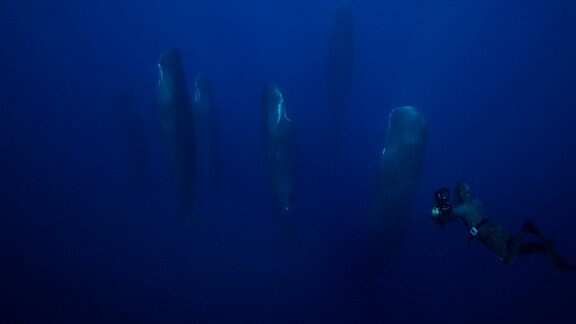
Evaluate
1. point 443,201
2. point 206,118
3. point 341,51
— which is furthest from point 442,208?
point 341,51

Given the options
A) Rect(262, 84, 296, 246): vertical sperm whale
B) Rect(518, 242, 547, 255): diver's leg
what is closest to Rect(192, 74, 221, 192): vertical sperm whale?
Rect(262, 84, 296, 246): vertical sperm whale

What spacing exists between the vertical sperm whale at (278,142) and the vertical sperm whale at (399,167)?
1.54m

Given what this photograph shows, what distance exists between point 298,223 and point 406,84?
34.1 ft

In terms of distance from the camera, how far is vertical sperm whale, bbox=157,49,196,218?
546cm

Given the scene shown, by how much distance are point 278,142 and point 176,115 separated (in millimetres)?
1595

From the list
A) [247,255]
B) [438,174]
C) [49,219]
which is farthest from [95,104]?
[438,174]

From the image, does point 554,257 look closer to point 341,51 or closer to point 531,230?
point 531,230

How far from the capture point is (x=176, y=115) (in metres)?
5.70

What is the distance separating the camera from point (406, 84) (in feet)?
58.9

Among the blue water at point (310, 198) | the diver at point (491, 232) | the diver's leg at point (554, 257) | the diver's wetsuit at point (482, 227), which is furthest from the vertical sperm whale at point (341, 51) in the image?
the diver's leg at point (554, 257)

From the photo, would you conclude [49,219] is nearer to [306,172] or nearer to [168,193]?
[168,193]

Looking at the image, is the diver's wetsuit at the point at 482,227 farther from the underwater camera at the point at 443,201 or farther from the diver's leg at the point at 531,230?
the diver's leg at the point at 531,230

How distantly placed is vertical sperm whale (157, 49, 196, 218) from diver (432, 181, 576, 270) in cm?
371

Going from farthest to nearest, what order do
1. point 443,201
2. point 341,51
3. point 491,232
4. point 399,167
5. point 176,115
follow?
1. point 341,51
2. point 176,115
3. point 399,167
4. point 443,201
5. point 491,232
